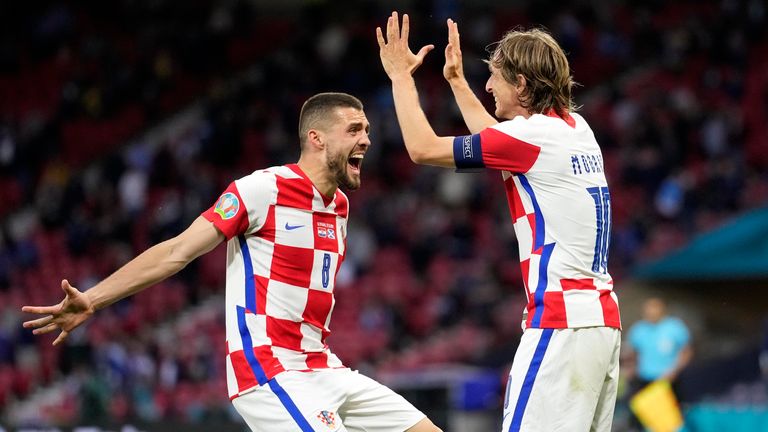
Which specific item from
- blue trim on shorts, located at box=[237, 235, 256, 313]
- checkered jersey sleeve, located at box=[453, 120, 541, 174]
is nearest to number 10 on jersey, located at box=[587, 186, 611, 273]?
checkered jersey sleeve, located at box=[453, 120, 541, 174]

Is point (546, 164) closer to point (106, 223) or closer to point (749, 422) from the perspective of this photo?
point (749, 422)

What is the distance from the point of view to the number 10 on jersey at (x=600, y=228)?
204 inches

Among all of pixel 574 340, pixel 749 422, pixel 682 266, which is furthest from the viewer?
pixel 682 266

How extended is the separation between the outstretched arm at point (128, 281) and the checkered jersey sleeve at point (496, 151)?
1.21 m

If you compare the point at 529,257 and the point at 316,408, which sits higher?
the point at 529,257

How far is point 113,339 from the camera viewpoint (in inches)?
671

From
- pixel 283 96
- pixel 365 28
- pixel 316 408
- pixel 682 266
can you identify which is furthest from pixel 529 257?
pixel 365 28

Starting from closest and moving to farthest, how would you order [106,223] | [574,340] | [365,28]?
[574,340]
[106,223]
[365,28]

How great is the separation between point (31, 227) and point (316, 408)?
1545 centimetres

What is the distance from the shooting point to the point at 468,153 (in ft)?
17.0

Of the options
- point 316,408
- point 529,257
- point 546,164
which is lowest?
point 316,408

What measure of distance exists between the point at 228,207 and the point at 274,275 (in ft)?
1.26

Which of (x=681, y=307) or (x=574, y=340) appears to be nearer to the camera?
(x=574, y=340)

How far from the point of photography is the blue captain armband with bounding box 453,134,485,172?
519 centimetres
